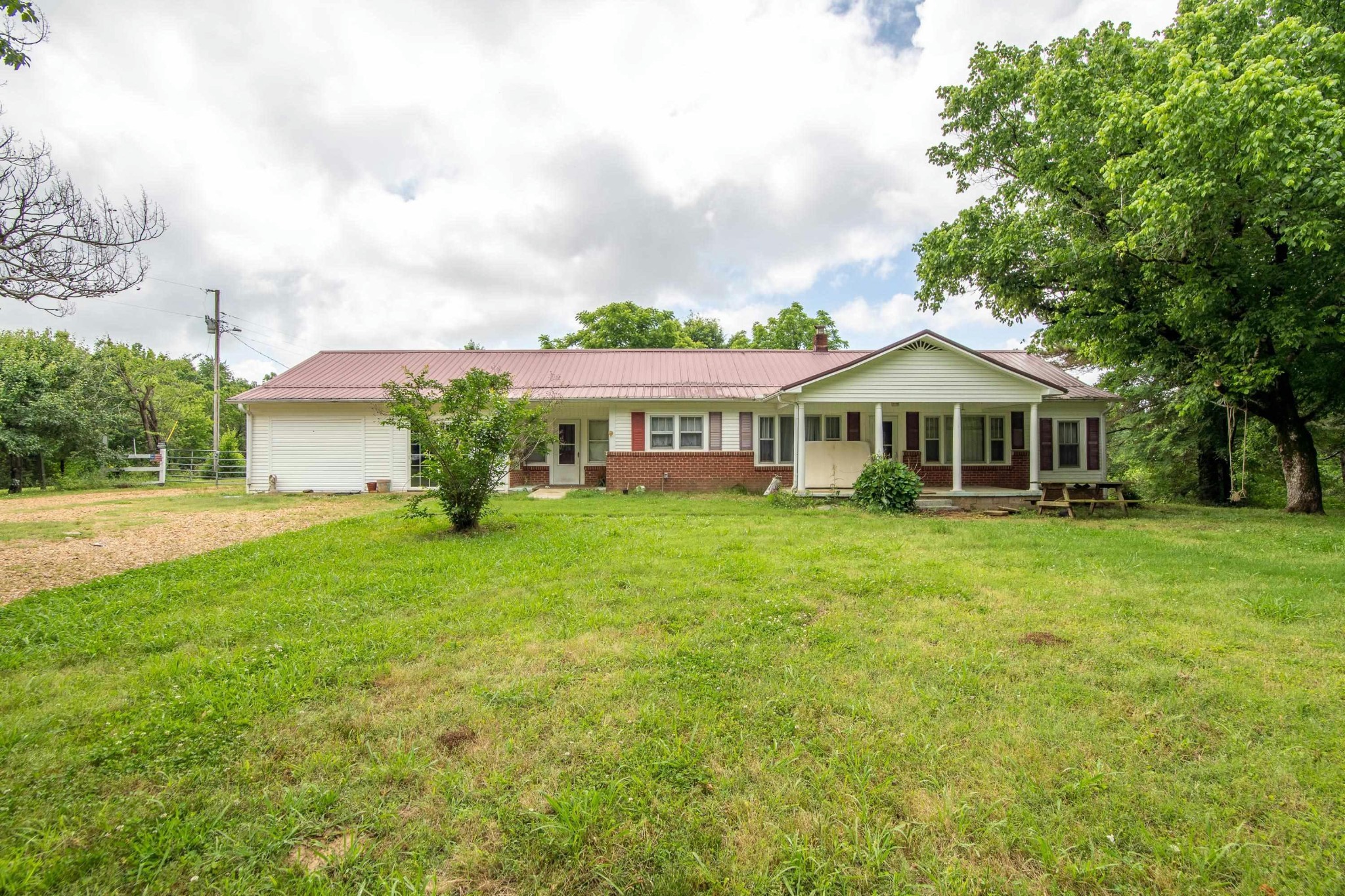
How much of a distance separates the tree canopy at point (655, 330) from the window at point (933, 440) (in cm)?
1747

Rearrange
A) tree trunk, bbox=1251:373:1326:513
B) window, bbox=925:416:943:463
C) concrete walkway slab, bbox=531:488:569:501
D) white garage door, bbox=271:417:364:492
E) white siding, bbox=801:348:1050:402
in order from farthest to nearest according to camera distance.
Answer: white garage door, bbox=271:417:364:492
window, bbox=925:416:943:463
concrete walkway slab, bbox=531:488:569:501
white siding, bbox=801:348:1050:402
tree trunk, bbox=1251:373:1326:513

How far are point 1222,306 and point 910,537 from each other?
8.19m

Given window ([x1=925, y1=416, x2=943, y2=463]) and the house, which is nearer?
the house

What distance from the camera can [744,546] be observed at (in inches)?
311

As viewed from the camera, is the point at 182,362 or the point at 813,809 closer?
the point at 813,809

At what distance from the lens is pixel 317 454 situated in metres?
17.6

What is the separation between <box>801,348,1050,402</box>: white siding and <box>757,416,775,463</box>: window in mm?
3372

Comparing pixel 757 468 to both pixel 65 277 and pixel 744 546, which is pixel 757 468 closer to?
pixel 744 546

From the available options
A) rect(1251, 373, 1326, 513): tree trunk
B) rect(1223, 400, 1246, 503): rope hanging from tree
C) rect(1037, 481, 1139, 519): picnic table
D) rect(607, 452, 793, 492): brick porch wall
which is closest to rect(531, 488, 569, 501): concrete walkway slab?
rect(607, 452, 793, 492): brick porch wall

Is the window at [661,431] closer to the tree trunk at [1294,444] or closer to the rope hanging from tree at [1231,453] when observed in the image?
the rope hanging from tree at [1231,453]

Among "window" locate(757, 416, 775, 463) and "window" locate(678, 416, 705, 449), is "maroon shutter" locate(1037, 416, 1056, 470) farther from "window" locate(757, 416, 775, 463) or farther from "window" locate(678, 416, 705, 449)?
"window" locate(678, 416, 705, 449)

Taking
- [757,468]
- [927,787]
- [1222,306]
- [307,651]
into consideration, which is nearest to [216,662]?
[307,651]

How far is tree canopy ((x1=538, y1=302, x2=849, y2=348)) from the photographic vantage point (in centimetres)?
3431

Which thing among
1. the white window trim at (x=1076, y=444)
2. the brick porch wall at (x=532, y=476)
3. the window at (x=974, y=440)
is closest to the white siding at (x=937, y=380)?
the window at (x=974, y=440)
